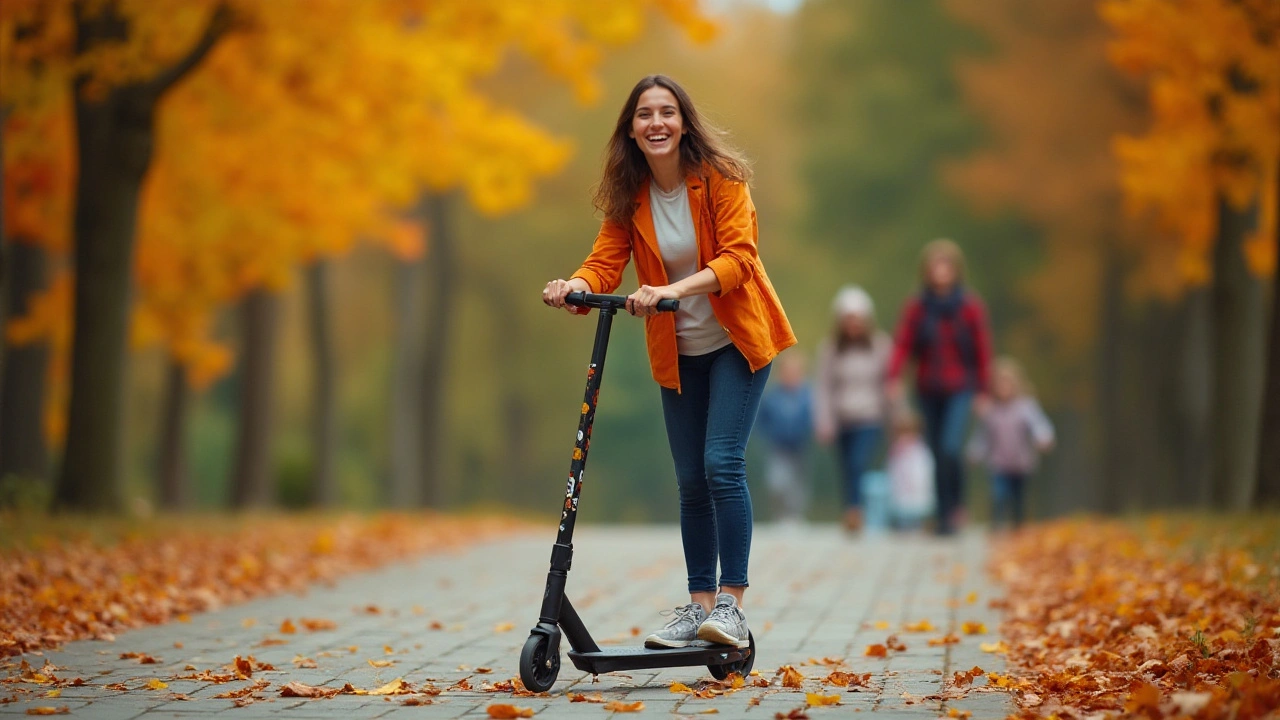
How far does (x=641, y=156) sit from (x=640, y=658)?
6.01 feet

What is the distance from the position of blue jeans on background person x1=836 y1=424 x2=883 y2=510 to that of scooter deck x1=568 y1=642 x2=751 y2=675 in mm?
8222

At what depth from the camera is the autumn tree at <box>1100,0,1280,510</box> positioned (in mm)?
12695

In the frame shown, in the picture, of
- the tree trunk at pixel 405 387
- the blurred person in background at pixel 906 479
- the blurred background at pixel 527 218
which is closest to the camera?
the blurred background at pixel 527 218

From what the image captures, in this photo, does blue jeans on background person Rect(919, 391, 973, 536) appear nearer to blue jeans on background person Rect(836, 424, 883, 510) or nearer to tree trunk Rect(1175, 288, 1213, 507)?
blue jeans on background person Rect(836, 424, 883, 510)

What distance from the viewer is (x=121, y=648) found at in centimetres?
674

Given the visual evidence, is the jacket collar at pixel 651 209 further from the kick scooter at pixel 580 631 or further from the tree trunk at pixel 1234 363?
the tree trunk at pixel 1234 363

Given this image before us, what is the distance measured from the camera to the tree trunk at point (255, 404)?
2086 centimetres

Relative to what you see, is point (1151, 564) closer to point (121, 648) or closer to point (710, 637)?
point (710, 637)

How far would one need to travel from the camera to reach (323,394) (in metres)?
22.6

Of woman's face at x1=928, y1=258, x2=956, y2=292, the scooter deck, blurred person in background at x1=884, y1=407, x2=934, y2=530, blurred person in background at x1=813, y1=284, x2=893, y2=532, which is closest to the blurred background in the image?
the scooter deck

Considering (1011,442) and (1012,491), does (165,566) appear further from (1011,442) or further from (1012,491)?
(1012,491)

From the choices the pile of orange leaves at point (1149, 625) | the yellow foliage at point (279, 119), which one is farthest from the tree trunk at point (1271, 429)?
the yellow foliage at point (279, 119)

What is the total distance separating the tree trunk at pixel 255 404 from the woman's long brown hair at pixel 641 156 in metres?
15.5

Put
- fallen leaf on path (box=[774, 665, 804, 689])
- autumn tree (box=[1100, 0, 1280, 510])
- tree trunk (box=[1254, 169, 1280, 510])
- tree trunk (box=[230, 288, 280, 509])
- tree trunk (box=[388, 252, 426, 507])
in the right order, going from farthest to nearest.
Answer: tree trunk (box=[388, 252, 426, 507]), tree trunk (box=[230, 288, 280, 509]), autumn tree (box=[1100, 0, 1280, 510]), tree trunk (box=[1254, 169, 1280, 510]), fallen leaf on path (box=[774, 665, 804, 689])
